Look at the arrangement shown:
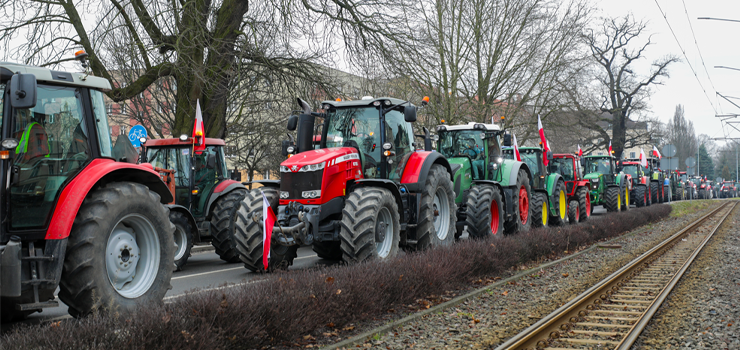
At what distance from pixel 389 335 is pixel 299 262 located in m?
5.47

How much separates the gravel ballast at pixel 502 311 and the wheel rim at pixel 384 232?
1603 millimetres

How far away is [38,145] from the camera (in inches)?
205

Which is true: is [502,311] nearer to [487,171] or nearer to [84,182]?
[84,182]

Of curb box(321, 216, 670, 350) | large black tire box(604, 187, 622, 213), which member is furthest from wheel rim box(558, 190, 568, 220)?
curb box(321, 216, 670, 350)

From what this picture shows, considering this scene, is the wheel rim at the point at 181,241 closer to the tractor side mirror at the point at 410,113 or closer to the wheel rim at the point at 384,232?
Answer: the wheel rim at the point at 384,232

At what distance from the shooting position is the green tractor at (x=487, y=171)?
1301 cm

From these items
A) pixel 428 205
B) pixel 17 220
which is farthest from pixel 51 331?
pixel 428 205

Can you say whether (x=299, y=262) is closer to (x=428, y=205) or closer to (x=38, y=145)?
(x=428, y=205)

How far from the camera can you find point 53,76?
5414 mm

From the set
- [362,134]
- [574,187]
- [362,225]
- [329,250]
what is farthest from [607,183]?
[362,225]

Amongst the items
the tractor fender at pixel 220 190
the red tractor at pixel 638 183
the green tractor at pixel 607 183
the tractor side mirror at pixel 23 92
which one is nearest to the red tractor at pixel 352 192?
the tractor fender at pixel 220 190

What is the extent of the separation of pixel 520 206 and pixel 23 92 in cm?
1208

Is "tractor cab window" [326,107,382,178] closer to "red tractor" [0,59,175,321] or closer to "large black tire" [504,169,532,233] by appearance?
"red tractor" [0,59,175,321]

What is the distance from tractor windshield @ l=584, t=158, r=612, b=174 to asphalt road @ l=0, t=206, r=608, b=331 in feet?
53.3
